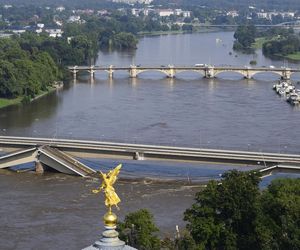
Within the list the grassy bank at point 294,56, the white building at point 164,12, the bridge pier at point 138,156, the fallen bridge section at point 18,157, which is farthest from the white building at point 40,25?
the bridge pier at point 138,156

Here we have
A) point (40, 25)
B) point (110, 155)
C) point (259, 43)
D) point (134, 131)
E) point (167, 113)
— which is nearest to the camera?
point (110, 155)

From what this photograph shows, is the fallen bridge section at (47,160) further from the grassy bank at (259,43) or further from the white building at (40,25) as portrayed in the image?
the white building at (40,25)

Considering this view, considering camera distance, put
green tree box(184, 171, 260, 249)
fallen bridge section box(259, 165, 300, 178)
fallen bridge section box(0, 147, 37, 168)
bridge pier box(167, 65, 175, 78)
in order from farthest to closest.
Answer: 1. bridge pier box(167, 65, 175, 78)
2. fallen bridge section box(0, 147, 37, 168)
3. fallen bridge section box(259, 165, 300, 178)
4. green tree box(184, 171, 260, 249)

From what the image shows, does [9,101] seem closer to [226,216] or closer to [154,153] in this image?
[154,153]

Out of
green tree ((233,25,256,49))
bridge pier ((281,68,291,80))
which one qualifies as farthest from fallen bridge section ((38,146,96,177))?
green tree ((233,25,256,49))

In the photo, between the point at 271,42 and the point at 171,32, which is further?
the point at 171,32

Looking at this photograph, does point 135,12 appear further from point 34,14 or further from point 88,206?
point 88,206

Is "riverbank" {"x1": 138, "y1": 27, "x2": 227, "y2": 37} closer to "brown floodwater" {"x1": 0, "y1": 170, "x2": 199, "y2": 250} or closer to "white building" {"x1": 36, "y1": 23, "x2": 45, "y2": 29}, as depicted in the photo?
"white building" {"x1": 36, "y1": 23, "x2": 45, "y2": 29}

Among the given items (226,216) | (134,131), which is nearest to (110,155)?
(134,131)

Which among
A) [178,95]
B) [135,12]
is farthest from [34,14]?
[178,95]
